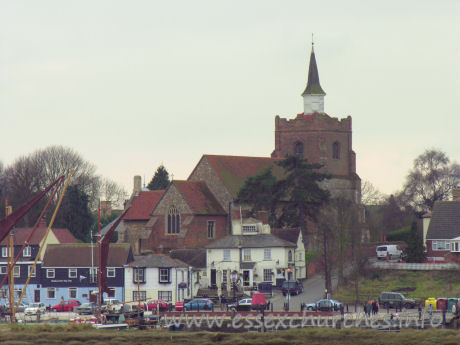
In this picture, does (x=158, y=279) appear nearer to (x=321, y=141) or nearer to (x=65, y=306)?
(x=65, y=306)

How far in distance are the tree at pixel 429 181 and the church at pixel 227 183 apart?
12.6 metres

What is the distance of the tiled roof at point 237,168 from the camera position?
124 meters

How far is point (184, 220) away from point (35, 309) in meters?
30.4

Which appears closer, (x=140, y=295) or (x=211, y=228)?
(x=140, y=295)

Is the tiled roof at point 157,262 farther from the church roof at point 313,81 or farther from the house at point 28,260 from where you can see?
the church roof at point 313,81

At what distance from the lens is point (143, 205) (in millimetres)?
129875

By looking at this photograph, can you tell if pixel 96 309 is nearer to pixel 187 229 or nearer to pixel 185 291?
pixel 185 291

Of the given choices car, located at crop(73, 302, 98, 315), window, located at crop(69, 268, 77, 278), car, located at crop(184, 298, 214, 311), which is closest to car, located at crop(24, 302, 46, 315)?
car, located at crop(73, 302, 98, 315)

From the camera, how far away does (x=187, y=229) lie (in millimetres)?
119500

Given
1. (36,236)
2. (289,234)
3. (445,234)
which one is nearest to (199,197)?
(289,234)

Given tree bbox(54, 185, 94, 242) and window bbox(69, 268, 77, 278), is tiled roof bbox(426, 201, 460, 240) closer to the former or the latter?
window bbox(69, 268, 77, 278)

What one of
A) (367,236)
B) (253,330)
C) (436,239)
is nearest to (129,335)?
(253,330)

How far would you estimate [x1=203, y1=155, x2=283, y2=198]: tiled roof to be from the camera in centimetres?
12425

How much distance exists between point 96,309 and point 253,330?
15.5 m
